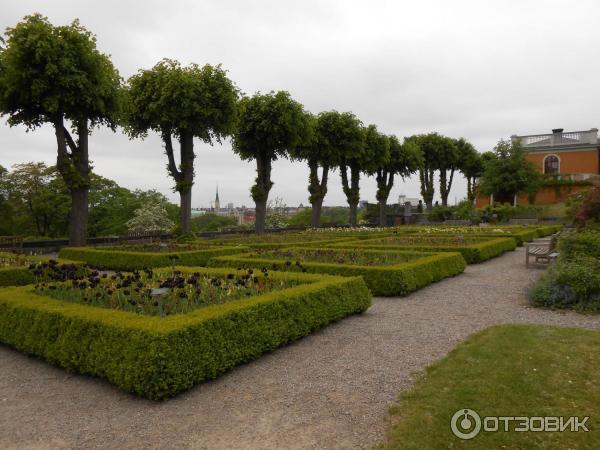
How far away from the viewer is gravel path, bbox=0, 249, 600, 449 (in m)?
3.71

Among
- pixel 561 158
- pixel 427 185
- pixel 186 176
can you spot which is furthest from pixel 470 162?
pixel 186 176

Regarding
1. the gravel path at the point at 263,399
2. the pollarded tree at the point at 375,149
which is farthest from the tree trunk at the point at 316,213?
the gravel path at the point at 263,399

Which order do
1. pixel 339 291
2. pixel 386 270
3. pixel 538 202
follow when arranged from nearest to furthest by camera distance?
pixel 339 291
pixel 386 270
pixel 538 202

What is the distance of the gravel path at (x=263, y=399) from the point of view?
12.2 ft

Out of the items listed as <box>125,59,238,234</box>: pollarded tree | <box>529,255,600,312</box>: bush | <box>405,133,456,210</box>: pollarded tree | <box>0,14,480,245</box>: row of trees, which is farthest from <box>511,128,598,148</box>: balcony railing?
<box>529,255,600,312</box>: bush

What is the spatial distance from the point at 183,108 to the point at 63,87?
5344 mm

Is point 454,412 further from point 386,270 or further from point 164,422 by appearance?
point 386,270

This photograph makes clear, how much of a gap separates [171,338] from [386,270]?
19.6 ft

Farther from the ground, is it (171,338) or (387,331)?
(171,338)

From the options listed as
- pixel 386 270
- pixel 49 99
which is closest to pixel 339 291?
pixel 386 270

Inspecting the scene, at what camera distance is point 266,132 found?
87.8 feet

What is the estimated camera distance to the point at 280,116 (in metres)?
26.2

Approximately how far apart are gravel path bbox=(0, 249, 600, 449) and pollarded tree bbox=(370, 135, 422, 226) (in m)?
36.4

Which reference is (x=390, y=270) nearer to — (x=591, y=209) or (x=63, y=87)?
(x=591, y=209)
